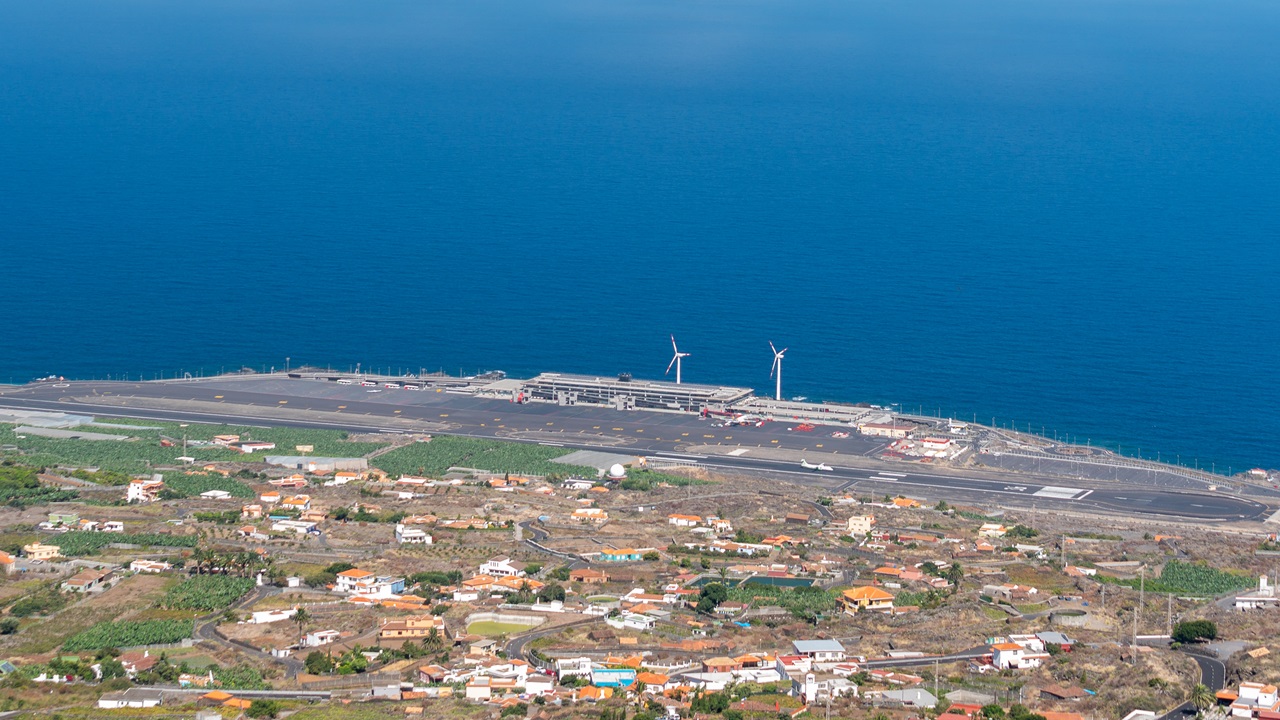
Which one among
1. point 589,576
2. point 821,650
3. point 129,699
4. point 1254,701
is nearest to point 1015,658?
point 821,650

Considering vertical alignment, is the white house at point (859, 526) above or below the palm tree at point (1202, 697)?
above

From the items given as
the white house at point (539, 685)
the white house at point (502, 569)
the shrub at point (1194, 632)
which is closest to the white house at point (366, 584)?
the white house at point (502, 569)

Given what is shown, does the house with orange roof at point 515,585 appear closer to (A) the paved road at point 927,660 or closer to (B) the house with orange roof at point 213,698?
(A) the paved road at point 927,660

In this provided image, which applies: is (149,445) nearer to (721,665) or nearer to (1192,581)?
(721,665)

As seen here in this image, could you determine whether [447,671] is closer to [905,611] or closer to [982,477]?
[905,611]

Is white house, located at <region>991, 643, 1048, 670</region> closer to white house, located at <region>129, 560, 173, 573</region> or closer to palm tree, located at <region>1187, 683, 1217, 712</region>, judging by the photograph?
palm tree, located at <region>1187, 683, 1217, 712</region>

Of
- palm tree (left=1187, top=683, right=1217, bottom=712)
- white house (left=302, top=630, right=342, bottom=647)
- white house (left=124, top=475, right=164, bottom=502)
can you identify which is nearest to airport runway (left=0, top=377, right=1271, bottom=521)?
white house (left=124, top=475, right=164, bottom=502)

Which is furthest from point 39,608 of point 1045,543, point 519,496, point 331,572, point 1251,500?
point 1251,500
